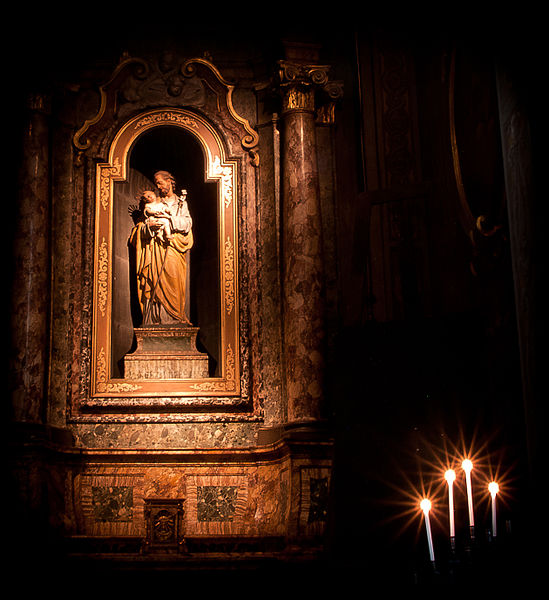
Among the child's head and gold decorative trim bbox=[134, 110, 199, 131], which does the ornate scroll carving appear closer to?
gold decorative trim bbox=[134, 110, 199, 131]

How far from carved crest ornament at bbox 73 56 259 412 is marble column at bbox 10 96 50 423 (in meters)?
0.45

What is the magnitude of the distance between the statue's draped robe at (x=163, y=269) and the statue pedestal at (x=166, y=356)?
14 centimetres

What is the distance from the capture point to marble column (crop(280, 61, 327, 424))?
7.43 metres

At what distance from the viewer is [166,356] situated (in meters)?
7.92

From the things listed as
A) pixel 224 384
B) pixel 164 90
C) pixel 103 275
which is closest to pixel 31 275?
pixel 103 275

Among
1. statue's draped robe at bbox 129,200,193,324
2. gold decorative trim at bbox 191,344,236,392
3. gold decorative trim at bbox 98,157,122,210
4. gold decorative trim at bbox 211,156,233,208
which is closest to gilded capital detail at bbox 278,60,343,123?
gold decorative trim at bbox 211,156,233,208

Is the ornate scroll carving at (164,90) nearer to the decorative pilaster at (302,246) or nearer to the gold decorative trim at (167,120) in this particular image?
the gold decorative trim at (167,120)

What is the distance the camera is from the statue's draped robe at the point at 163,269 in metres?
8.12

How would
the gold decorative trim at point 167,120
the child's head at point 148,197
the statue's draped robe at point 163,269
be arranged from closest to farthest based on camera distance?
the statue's draped robe at point 163,269, the child's head at point 148,197, the gold decorative trim at point 167,120

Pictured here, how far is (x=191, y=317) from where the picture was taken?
Result: 333 inches

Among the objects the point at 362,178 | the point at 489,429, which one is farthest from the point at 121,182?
the point at 489,429

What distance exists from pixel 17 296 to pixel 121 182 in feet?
4.82

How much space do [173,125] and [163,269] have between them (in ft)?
4.47

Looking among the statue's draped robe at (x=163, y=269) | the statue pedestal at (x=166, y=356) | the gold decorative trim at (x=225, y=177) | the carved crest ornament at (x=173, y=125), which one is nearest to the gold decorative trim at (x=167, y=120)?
the carved crest ornament at (x=173, y=125)
